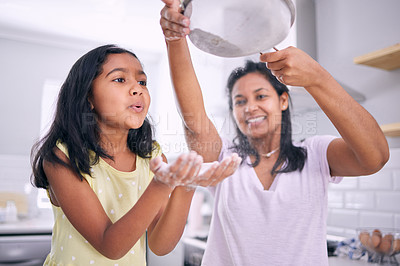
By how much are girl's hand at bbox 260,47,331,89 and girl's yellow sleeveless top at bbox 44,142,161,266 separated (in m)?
0.20

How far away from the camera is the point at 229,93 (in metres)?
0.56

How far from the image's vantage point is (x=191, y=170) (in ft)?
0.81

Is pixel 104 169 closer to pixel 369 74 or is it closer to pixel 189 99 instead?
pixel 189 99

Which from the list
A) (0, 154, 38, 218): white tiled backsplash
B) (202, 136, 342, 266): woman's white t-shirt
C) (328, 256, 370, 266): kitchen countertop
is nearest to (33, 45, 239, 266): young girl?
(202, 136, 342, 266): woman's white t-shirt

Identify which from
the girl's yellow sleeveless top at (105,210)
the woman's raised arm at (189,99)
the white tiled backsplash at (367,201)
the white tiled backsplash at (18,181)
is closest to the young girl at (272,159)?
the woman's raised arm at (189,99)

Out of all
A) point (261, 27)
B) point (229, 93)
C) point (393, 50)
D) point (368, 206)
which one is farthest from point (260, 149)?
point (368, 206)

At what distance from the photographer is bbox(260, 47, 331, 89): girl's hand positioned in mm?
364

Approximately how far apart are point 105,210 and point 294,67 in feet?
0.85

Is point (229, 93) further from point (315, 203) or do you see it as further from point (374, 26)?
point (374, 26)

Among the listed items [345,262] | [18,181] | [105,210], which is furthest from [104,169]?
[18,181]

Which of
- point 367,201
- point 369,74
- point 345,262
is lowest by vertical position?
point 345,262

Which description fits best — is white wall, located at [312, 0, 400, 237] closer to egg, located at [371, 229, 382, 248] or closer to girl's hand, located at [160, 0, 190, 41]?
egg, located at [371, 229, 382, 248]

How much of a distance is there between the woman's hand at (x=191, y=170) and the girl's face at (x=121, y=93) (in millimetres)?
90

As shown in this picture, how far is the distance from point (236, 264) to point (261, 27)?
33cm
